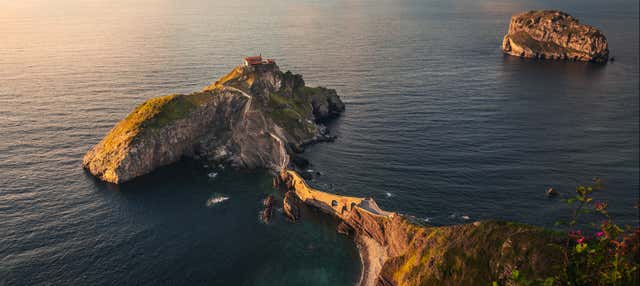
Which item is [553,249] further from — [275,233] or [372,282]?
[275,233]

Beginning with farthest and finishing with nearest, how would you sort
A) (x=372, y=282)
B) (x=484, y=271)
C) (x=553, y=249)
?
(x=372, y=282), (x=484, y=271), (x=553, y=249)

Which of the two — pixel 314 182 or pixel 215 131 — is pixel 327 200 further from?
pixel 215 131

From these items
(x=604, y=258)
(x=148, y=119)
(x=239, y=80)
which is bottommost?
(x=148, y=119)

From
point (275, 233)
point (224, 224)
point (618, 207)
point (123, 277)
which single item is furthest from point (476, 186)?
point (123, 277)

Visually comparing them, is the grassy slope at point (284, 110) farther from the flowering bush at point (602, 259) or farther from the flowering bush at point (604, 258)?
the flowering bush at point (604, 258)

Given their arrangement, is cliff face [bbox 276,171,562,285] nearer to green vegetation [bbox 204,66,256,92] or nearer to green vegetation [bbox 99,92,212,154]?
green vegetation [bbox 99,92,212,154]

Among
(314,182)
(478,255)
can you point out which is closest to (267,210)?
(314,182)

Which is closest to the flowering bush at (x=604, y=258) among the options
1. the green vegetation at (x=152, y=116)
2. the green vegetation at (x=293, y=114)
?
the green vegetation at (x=293, y=114)
